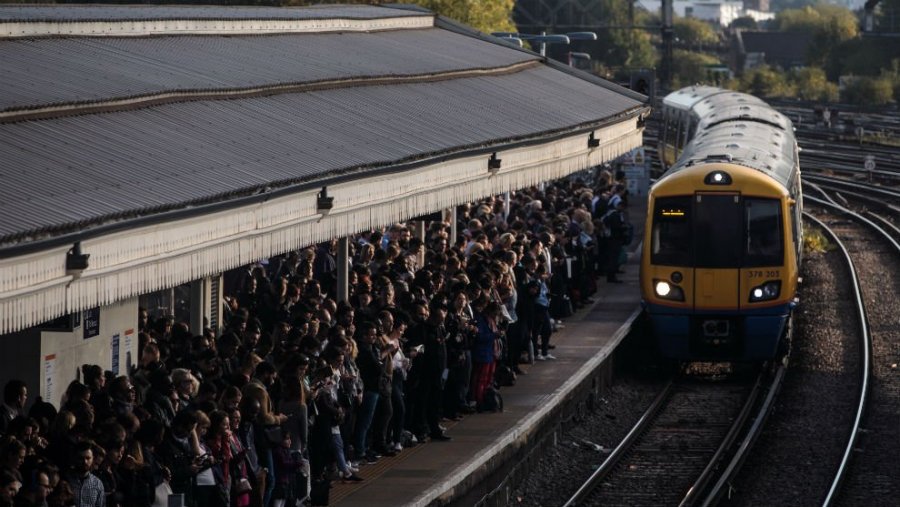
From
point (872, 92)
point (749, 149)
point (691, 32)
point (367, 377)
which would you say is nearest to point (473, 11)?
point (749, 149)

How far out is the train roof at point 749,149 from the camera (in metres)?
→ 23.4

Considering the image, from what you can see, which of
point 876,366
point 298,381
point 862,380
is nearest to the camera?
point 298,381

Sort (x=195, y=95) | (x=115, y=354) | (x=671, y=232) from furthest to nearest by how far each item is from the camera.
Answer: (x=671, y=232) → (x=195, y=95) → (x=115, y=354)

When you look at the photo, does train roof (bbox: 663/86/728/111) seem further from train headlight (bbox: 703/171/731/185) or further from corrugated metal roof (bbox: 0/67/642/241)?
train headlight (bbox: 703/171/731/185)

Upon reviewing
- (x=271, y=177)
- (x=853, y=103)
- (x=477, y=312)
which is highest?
(x=853, y=103)

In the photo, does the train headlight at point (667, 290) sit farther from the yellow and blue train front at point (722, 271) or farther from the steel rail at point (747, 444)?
the steel rail at point (747, 444)

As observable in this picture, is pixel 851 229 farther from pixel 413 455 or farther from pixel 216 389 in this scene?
pixel 216 389

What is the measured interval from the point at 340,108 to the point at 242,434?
335 inches

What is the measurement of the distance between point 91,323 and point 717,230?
1053 cm

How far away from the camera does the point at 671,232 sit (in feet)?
74.2

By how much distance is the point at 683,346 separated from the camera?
74.6ft

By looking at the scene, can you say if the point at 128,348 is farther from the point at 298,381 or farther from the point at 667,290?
the point at 667,290

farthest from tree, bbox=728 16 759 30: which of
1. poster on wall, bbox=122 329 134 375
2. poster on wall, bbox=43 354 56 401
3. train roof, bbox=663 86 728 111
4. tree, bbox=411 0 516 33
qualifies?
poster on wall, bbox=43 354 56 401

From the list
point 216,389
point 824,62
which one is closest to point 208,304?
point 216,389
